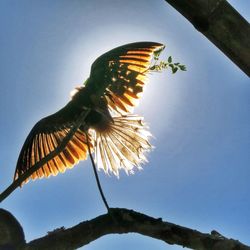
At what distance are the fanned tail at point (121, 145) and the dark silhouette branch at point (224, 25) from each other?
307 cm

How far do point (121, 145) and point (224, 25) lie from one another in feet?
11.1

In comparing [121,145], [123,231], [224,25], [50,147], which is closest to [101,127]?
[121,145]

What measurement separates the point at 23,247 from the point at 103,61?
7.02 feet

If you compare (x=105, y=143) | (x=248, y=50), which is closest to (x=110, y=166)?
(x=105, y=143)

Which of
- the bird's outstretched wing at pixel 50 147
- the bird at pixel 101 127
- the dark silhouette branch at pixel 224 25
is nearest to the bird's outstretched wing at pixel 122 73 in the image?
the bird at pixel 101 127

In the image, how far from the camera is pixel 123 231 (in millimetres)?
3648

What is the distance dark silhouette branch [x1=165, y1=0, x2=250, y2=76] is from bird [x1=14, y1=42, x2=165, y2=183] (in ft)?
5.19

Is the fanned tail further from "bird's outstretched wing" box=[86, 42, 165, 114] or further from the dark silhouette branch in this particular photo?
the dark silhouette branch

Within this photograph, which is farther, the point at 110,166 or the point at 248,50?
the point at 110,166

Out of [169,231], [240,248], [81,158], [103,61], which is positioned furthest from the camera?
[81,158]

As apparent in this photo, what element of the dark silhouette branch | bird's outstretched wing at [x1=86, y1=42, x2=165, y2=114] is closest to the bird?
bird's outstretched wing at [x1=86, y1=42, x2=165, y2=114]

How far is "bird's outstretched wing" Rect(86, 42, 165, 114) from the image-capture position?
12.1 ft

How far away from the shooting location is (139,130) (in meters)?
6.04

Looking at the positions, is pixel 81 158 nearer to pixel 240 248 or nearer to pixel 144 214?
pixel 144 214
